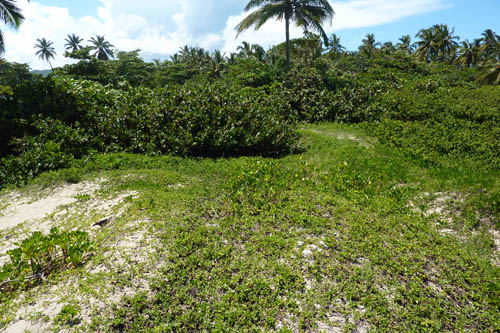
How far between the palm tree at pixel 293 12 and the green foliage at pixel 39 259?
15855mm

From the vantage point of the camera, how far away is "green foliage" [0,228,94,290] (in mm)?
3709

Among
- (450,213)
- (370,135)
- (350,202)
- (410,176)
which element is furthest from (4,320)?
(370,135)

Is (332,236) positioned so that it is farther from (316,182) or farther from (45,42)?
(45,42)

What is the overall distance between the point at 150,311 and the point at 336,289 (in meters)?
2.22

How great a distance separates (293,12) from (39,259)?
55.3ft

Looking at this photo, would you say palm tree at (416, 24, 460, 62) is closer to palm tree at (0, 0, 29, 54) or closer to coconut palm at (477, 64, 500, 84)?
coconut palm at (477, 64, 500, 84)

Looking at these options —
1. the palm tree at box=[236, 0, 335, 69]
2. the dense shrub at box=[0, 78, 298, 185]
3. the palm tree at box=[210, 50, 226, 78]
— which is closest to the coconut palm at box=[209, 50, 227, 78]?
the palm tree at box=[210, 50, 226, 78]

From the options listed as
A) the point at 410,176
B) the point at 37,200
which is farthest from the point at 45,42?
the point at 410,176

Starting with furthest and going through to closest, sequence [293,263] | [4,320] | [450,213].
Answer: [450,213]
[293,263]
[4,320]

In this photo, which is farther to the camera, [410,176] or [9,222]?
[410,176]

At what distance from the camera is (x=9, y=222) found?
5984 mm

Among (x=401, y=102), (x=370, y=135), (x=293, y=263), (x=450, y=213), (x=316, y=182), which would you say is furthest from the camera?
(x=401, y=102)

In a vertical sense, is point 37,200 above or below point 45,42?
below

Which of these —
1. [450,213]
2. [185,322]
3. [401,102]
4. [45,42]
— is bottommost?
[450,213]
